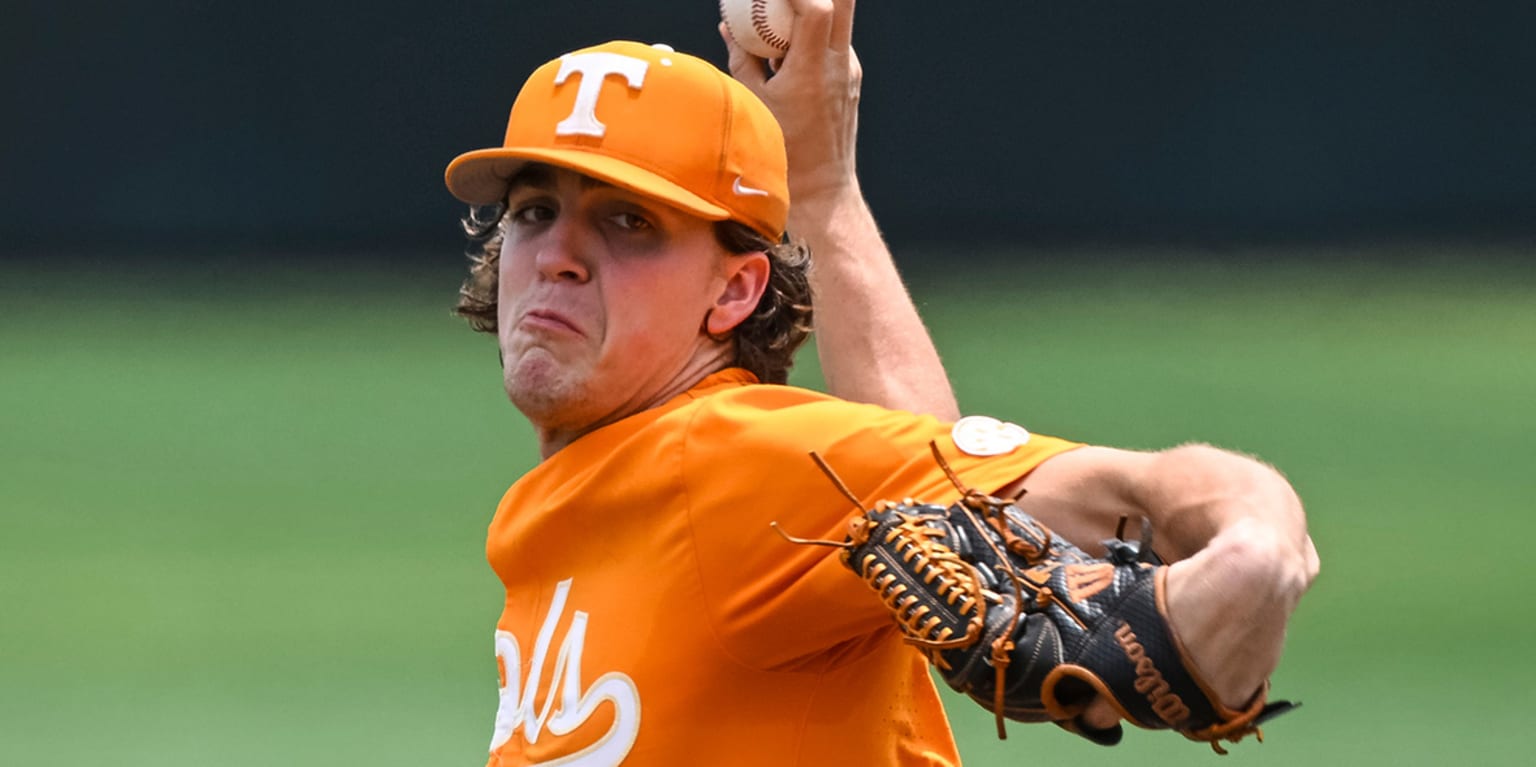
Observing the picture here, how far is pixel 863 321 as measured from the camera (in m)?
3.48

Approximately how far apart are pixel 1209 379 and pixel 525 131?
798cm

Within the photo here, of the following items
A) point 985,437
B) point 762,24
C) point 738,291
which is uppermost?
point 762,24

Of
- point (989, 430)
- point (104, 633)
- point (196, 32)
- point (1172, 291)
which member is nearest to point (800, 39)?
point (989, 430)

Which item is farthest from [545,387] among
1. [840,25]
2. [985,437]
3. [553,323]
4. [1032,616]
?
[840,25]

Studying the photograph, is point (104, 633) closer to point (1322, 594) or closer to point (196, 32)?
point (1322, 594)

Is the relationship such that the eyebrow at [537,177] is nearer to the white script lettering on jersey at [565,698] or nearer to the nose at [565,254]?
the nose at [565,254]

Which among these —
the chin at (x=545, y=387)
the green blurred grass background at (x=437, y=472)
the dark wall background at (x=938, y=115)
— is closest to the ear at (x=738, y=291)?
the chin at (x=545, y=387)

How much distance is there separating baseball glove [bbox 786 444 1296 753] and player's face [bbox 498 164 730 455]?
58 cm

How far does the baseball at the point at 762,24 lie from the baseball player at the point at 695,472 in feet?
2.17

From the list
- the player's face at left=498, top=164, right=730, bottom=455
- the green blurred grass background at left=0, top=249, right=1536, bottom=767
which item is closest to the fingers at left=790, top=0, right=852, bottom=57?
the player's face at left=498, top=164, right=730, bottom=455

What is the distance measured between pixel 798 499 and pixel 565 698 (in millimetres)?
440

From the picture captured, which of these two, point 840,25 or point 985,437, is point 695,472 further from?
point 840,25

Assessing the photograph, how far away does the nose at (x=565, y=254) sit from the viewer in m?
2.67

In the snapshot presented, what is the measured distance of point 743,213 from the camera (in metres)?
2.74
